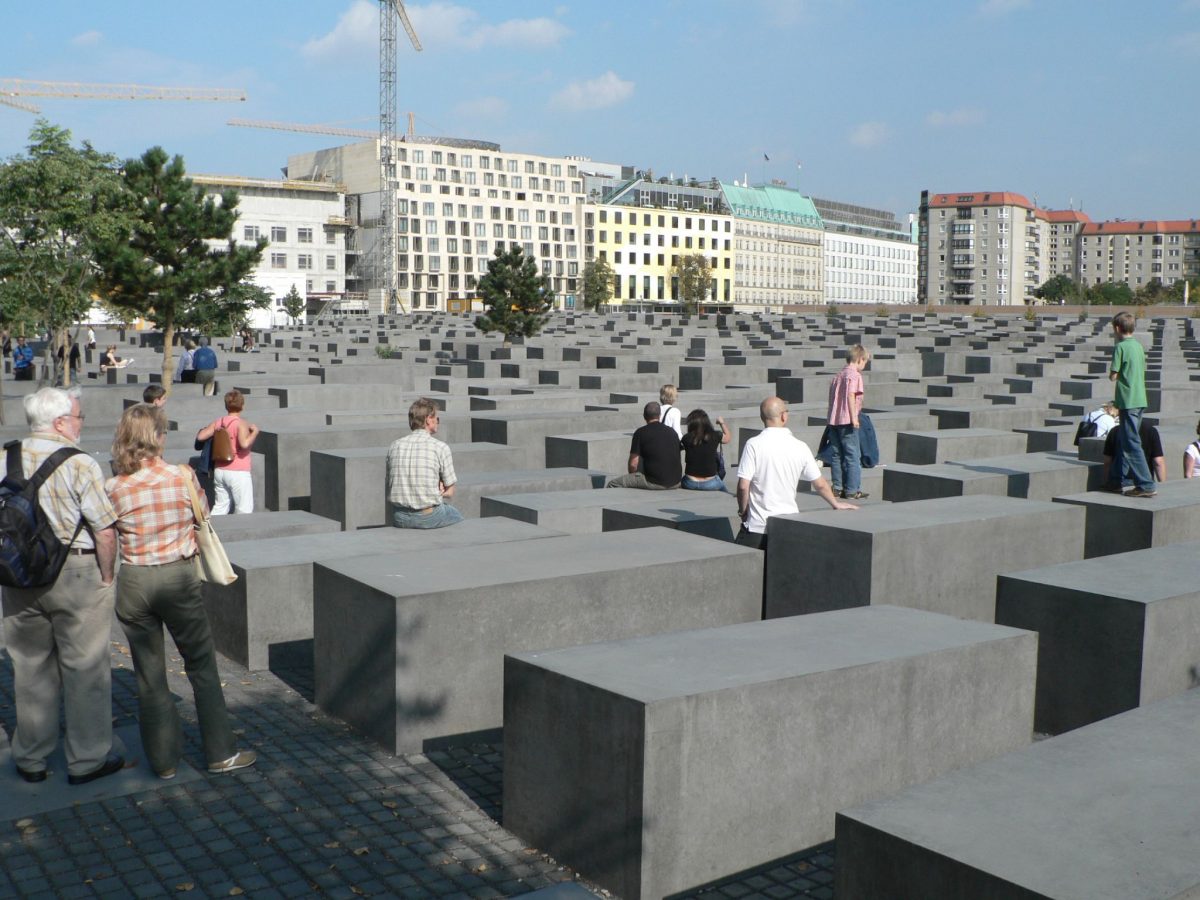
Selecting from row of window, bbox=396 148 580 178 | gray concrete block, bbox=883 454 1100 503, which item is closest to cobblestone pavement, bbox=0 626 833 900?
gray concrete block, bbox=883 454 1100 503

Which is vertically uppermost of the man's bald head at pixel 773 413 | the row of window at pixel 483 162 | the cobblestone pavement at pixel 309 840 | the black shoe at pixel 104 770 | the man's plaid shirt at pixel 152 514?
the row of window at pixel 483 162

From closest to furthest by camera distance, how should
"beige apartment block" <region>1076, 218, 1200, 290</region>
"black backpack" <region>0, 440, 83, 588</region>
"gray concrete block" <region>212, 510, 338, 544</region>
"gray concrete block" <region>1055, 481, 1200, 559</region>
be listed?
1. "black backpack" <region>0, 440, 83, 588</region>
2. "gray concrete block" <region>1055, 481, 1200, 559</region>
3. "gray concrete block" <region>212, 510, 338, 544</region>
4. "beige apartment block" <region>1076, 218, 1200, 290</region>

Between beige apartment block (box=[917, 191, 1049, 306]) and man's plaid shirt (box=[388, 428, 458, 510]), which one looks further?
beige apartment block (box=[917, 191, 1049, 306])

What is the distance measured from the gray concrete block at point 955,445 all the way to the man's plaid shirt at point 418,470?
7082 mm

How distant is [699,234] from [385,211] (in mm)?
38349

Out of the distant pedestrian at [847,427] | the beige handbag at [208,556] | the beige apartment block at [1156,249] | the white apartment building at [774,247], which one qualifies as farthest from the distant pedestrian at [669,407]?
the beige apartment block at [1156,249]

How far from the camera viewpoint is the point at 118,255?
23.0m

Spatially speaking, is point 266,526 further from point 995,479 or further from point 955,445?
point 955,445

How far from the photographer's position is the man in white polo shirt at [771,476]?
7954 mm

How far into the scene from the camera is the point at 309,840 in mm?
5020

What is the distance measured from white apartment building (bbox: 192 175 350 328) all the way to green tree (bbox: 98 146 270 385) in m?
83.1

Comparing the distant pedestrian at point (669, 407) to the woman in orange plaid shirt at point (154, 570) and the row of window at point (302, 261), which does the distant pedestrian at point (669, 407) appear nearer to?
the woman in orange plaid shirt at point (154, 570)

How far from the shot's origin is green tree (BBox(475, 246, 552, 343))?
1796 inches

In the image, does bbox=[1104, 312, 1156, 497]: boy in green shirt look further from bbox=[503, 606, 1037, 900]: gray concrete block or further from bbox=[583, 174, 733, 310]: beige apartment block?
bbox=[583, 174, 733, 310]: beige apartment block
